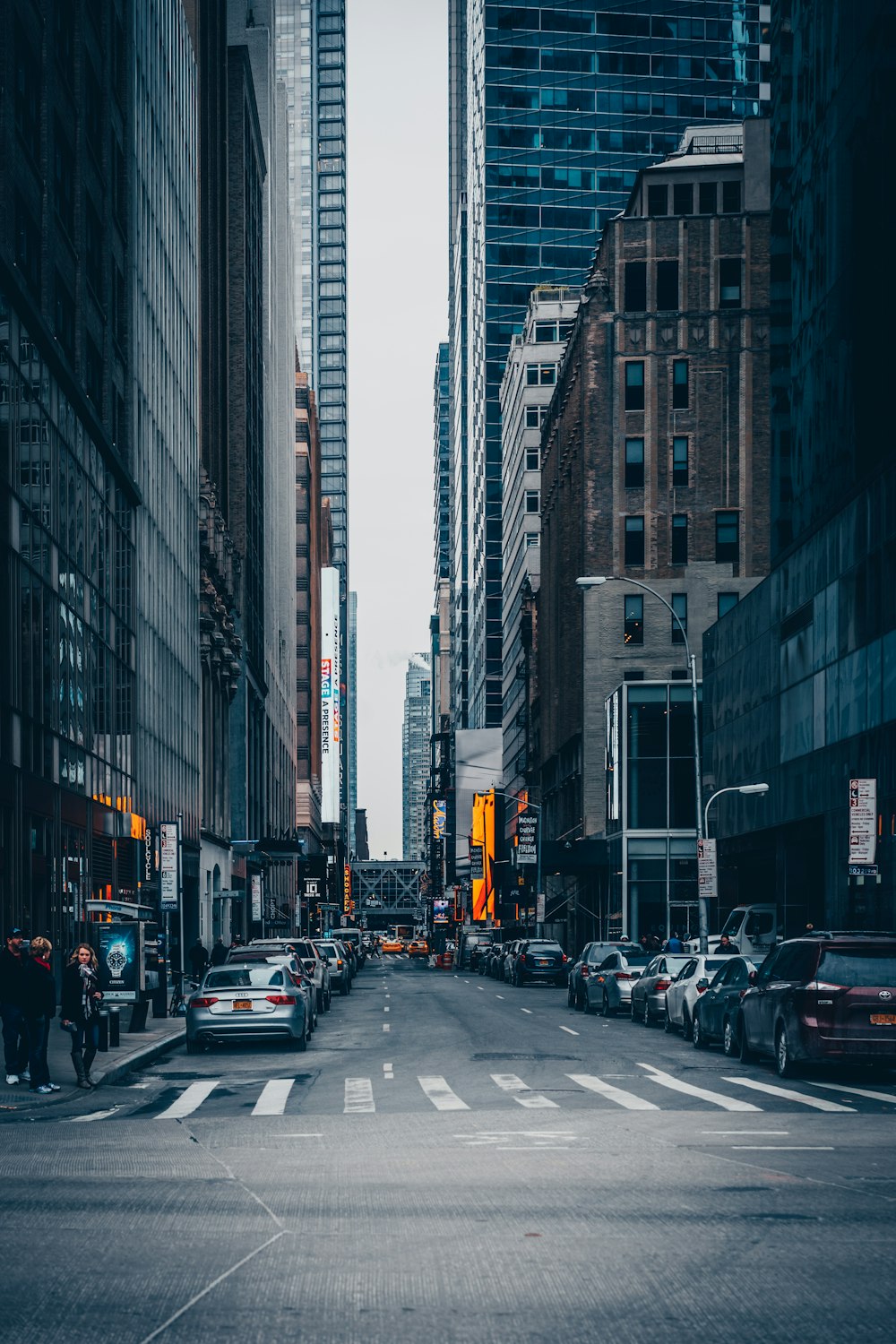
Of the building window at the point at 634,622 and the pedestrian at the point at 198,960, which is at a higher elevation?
the building window at the point at 634,622

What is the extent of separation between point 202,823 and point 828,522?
39257mm

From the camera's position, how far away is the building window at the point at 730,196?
9194 cm

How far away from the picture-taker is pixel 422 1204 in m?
12.1

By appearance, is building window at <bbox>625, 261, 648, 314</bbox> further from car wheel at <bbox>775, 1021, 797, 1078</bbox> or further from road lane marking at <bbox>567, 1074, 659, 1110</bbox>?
car wheel at <bbox>775, 1021, 797, 1078</bbox>

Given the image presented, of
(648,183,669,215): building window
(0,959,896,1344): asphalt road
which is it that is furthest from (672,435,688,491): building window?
(0,959,896,1344): asphalt road

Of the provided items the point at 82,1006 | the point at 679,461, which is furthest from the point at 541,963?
the point at 82,1006

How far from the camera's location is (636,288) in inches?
3425

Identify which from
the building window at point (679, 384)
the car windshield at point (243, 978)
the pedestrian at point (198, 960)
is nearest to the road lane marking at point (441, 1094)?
the car windshield at point (243, 978)

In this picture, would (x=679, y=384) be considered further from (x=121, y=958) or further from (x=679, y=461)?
(x=121, y=958)

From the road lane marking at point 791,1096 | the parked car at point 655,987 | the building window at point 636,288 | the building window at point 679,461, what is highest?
the building window at point 636,288

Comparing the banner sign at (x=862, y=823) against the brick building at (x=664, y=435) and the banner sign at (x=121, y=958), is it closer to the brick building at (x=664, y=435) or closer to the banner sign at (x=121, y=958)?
the banner sign at (x=121, y=958)

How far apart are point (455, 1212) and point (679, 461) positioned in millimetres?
77245

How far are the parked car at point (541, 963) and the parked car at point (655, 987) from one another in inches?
984

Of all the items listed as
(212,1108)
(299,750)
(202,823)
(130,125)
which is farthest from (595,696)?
(299,750)
